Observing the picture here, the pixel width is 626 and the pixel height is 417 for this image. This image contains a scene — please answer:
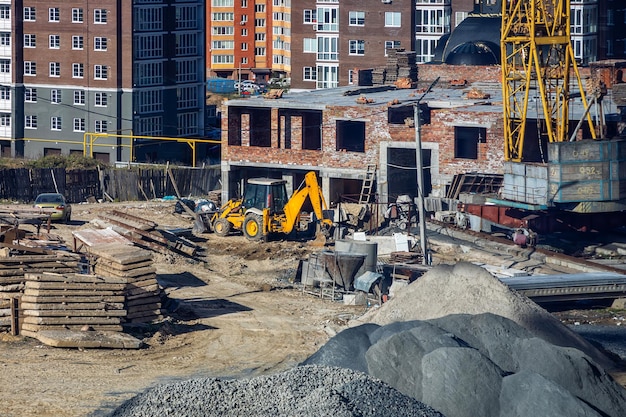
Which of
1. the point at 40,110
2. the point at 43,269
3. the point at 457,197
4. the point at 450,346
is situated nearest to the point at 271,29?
the point at 40,110

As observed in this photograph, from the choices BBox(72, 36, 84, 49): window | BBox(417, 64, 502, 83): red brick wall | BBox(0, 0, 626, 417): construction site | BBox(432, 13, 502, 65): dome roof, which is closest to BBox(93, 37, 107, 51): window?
BBox(72, 36, 84, 49): window

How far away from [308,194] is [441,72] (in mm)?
18436

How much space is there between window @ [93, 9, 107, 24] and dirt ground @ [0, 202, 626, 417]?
3192 cm

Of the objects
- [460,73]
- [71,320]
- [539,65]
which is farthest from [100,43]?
[71,320]

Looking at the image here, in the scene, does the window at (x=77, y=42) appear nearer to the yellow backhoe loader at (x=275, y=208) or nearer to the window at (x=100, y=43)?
the window at (x=100, y=43)

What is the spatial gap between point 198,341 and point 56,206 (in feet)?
58.2

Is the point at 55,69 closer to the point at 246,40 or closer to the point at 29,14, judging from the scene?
the point at 29,14

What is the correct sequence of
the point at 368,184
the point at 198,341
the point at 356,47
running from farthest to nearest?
the point at 356,47, the point at 368,184, the point at 198,341

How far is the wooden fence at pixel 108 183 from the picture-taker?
49219 mm

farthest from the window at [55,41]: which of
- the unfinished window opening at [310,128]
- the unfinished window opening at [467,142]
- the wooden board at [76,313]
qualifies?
the wooden board at [76,313]

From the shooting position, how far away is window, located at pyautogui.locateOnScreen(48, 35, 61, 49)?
68062 mm

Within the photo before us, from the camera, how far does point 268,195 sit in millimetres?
39594

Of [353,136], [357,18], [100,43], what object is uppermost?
[357,18]

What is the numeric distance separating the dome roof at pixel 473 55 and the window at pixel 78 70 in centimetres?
2086
